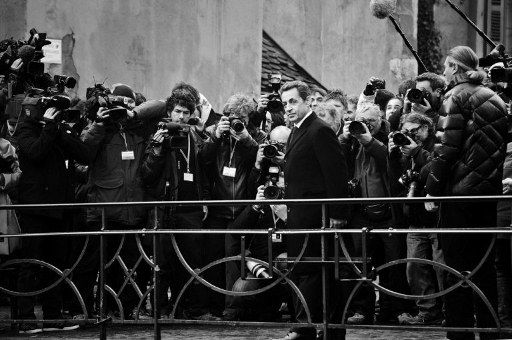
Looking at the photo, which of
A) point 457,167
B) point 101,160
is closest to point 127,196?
point 101,160

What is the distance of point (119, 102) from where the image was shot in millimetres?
11500

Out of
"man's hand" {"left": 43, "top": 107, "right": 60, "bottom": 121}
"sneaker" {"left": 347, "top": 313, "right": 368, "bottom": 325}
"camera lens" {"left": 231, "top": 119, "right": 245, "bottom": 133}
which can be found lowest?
"sneaker" {"left": 347, "top": 313, "right": 368, "bottom": 325}

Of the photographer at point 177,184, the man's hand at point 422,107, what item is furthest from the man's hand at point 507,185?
the photographer at point 177,184

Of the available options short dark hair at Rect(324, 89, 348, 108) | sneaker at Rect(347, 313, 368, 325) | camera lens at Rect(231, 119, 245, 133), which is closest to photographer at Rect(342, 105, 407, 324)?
sneaker at Rect(347, 313, 368, 325)

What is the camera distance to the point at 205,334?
10.7m

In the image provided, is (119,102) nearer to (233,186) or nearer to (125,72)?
(233,186)

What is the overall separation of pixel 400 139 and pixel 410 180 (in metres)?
0.37

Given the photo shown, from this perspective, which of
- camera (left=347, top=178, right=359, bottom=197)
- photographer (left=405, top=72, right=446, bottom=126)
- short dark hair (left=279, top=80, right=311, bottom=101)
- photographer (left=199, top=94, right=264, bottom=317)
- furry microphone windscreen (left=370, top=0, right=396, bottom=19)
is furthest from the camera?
furry microphone windscreen (left=370, top=0, right=396, bottom=19)

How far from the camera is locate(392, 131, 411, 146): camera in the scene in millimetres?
10394

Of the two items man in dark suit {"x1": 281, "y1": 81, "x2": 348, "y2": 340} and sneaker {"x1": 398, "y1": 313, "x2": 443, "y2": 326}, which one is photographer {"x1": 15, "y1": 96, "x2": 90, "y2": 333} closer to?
man in dark suit {"x1": 281, "y1": 81, "x2": 348, "y2": 340}

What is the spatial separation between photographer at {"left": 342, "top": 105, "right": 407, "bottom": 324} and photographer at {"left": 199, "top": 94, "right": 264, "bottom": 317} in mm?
944

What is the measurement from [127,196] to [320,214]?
263 centimetres

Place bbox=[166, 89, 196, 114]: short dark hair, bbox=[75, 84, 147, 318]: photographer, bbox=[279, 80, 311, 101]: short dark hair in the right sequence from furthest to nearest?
bbox=[166, 89, 196, 114]: short dark hair → bbox=[75, 84, 147, 318]: photographer → bbox=[279, 80, 311, 101]: short dark hair

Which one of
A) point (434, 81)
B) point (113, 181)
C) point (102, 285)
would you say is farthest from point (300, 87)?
point (113, 181)
